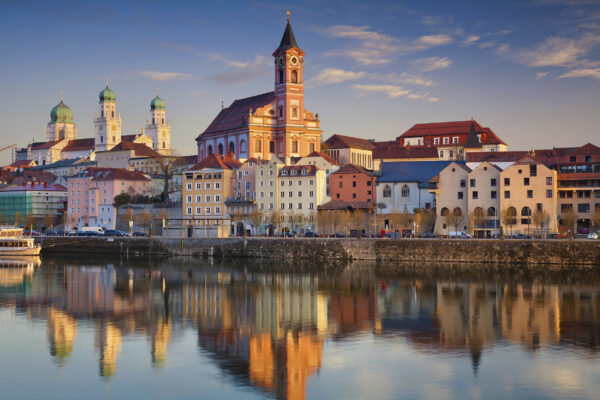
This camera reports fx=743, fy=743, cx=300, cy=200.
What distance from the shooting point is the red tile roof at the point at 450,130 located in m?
129

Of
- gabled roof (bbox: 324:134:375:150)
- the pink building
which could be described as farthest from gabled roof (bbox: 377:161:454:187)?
the pink building

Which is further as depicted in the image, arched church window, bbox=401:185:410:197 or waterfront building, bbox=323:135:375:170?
waterfront building, bbox=323:135:375:170

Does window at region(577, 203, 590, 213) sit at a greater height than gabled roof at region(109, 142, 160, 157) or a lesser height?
lesser

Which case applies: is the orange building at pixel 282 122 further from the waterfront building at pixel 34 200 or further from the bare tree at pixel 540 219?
the bare tree at pixel 540 219

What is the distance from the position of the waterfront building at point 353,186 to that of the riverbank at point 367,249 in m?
19.1

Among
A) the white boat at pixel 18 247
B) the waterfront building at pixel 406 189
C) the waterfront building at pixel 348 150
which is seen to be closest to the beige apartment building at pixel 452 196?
the waterfront building at pixel 406 189

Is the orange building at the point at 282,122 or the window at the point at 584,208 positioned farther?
the orange building at the point at 282,122

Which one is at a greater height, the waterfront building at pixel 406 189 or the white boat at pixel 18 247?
the waterfront building at pixel 406 189

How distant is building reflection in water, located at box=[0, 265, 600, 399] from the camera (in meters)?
30.1

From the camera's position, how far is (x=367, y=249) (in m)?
69.6

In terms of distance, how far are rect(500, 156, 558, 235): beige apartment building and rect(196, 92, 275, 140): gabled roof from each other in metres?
48.2

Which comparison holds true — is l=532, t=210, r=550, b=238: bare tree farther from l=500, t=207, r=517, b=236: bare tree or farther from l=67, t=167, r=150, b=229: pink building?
l=67, t=167, r=150, b=229: pink building

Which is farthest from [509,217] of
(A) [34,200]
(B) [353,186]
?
(A) [34,200]

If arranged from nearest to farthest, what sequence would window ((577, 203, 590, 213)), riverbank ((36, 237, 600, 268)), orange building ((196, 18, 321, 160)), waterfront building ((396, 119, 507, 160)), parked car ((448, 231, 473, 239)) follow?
1. riverbank ((36, 237, 600, 268))
2. parked car ((448, 231, 473, 239))
3. window ((577, 203, 590, 213))
4. orange building ((196, 18, 321, 160))
5. waterfront building ((396, 119, 507, 160))
